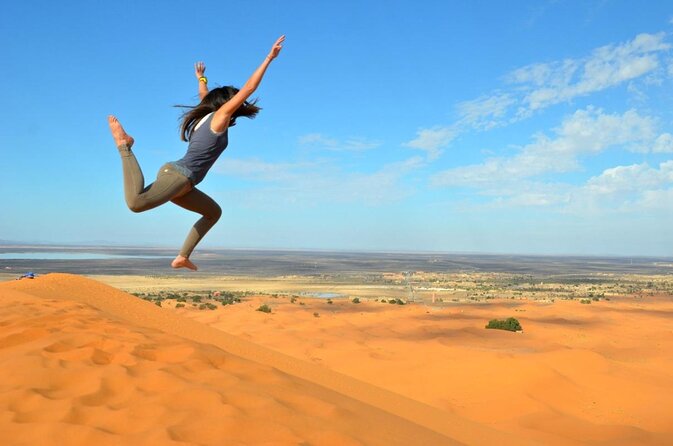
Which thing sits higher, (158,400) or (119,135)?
(119,135)

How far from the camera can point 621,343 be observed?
14.8 metres

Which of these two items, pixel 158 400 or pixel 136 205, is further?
pixel 136 205

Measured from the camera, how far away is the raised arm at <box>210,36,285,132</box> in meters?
3.73

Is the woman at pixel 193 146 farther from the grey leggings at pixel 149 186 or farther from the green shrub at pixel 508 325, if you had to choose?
the green shrub at pixel 508 325

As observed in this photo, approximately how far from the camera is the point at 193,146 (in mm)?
4016

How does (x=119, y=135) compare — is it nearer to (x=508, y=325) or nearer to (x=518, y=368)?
(x=518, y=368)

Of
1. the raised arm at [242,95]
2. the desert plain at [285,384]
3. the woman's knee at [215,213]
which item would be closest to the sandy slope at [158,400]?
the desert plain at [285,384]

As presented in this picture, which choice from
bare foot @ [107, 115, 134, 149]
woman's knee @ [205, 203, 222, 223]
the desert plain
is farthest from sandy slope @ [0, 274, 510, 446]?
bare foot @ [107, 115, 134, 149]

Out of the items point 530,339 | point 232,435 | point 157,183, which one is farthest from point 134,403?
point 530,339

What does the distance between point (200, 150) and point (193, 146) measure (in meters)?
0.07

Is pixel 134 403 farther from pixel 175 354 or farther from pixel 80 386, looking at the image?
pixel 175 354

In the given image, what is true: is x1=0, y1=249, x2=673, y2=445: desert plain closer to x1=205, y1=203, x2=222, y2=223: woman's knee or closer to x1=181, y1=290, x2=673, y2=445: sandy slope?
x1=181, y1=290, x2=673, y2=445: sandy slope

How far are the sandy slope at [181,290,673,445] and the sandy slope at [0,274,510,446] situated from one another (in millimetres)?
2056

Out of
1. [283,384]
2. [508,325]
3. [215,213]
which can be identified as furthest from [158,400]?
[508,325]
